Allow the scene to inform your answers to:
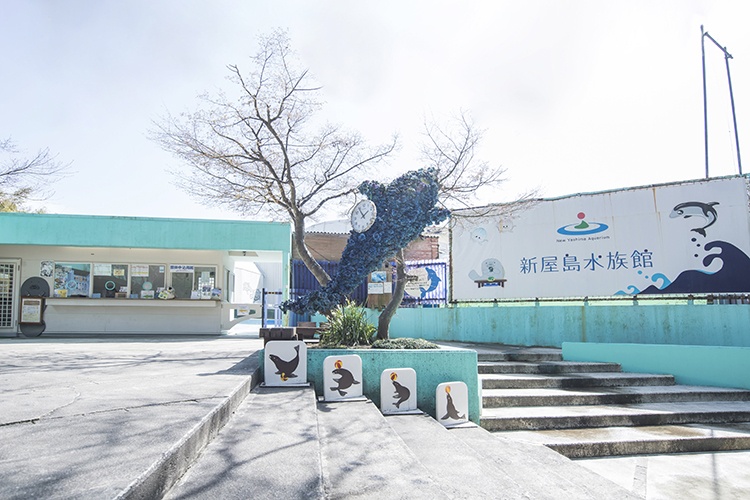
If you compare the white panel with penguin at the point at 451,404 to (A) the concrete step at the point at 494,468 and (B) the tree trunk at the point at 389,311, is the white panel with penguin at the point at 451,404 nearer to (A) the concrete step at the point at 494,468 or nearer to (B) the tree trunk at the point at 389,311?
(A) the concrete step at the point at 494,468

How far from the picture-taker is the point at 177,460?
268 cm

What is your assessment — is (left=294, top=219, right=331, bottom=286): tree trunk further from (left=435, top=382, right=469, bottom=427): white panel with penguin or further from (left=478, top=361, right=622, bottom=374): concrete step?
(left=435, top=382, right=469, bottom=427): white panel with penguin

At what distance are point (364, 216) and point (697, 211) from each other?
781 cm

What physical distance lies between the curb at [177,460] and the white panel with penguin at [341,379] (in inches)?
76.8

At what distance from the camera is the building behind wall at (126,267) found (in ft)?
47.4

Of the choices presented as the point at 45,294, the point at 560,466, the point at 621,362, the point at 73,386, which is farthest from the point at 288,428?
the point at 45,294

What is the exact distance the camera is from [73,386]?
188 inches

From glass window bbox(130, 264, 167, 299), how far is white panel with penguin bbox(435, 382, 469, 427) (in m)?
12.3

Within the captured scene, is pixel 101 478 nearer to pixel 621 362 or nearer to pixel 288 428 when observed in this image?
pixel 288 428

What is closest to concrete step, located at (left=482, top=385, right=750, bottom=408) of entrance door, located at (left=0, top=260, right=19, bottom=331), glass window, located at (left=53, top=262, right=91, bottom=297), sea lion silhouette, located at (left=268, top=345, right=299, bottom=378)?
sea lion silhouette, located at (left=268, top=345, right=299, bottom=378)

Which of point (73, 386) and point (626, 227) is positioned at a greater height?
point (626, 227)

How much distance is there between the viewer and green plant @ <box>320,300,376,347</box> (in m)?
7.40

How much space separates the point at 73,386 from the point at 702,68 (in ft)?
61.8

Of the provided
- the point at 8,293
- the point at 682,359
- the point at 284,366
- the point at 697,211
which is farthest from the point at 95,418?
the point at 8,293
